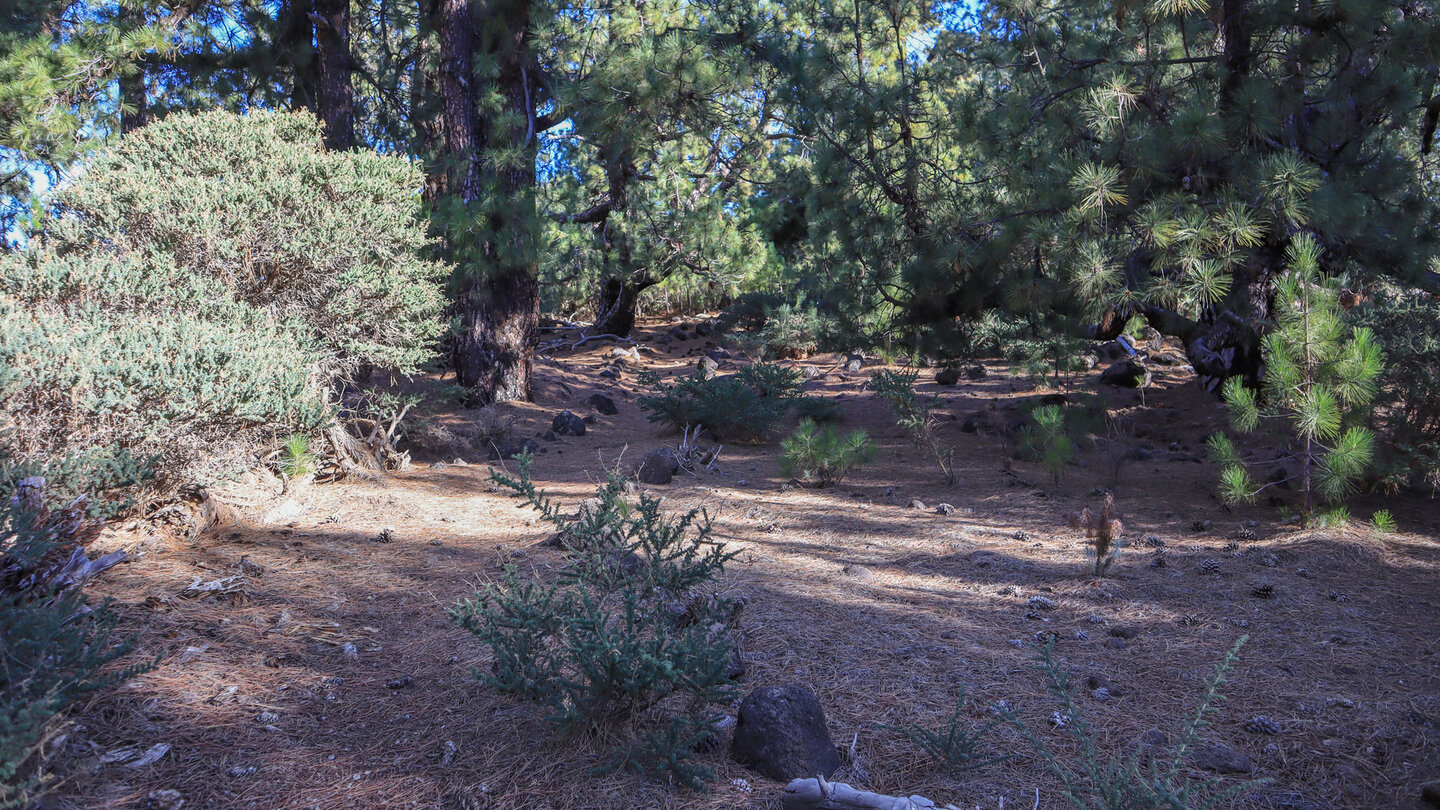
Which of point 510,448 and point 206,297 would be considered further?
point 510,448

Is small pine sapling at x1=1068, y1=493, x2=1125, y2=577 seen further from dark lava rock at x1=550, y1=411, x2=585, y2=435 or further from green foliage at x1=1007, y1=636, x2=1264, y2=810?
dark lava rock at x1=550, y1=411, x2=585, y2=435

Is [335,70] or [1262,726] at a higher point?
[335,70]

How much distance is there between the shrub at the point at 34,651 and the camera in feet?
5.82

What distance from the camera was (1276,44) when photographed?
554 centimetres

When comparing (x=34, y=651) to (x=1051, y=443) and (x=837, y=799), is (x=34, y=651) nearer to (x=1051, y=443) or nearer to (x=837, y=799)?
(x=837, y=799)

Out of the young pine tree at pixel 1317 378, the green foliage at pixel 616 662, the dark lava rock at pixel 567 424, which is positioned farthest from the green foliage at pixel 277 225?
the young pine tree at pixel 1317 378

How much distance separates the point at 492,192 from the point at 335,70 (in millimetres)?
2995

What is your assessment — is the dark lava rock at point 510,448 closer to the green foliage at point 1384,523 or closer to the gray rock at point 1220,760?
the gray rock at point 1220,760

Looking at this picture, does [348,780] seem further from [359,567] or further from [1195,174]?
[1195,174]

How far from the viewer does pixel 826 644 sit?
3338 millimetres

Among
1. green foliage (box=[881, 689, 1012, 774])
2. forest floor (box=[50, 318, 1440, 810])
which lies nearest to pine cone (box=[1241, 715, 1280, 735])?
forest floor (box=[50, 318, 1440, 810])

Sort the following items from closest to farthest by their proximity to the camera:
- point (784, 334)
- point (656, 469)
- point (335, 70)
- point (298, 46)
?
point (656, 469)
point (335, 70)
point (298, 46)
point (784, 334)

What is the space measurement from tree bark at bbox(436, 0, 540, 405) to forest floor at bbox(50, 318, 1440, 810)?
276 centimetres

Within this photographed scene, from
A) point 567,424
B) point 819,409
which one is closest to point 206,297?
point 567,424
